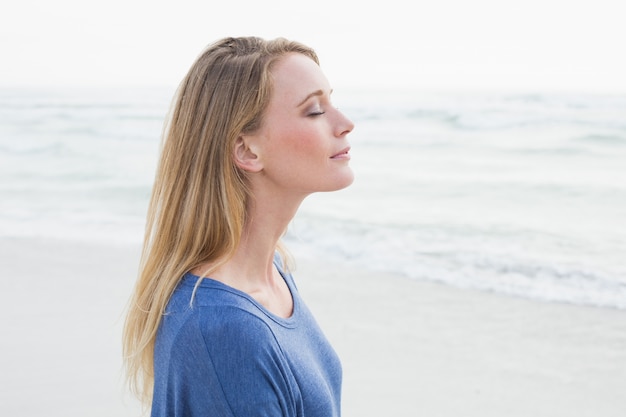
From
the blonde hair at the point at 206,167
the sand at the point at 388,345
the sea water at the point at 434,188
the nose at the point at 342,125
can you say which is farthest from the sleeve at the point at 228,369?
the sand at the point at 388,345

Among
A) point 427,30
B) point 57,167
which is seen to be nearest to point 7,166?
point 57,167

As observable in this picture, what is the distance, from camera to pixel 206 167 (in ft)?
5.74

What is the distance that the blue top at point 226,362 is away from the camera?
5.13 feet

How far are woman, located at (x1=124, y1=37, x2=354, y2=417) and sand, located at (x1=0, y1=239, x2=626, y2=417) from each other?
2399mm

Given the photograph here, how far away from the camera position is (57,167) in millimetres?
14711

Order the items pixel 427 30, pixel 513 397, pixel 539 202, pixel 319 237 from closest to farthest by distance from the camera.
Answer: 1. pixel 513 397
2. pixel 319 237
3. pixel 539 202
4. pixel 427 30

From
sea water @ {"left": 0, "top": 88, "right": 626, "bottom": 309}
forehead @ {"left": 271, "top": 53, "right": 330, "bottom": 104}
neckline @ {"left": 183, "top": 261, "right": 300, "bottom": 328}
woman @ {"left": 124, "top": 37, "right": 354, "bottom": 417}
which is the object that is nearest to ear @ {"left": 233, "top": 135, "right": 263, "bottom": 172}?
woman @ {"left": 124, "top": 37, "right": 354, "bottom": 417}

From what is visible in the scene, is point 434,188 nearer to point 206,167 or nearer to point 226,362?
point 206,167

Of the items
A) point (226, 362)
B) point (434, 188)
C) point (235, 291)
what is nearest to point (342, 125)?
point (235, 291)

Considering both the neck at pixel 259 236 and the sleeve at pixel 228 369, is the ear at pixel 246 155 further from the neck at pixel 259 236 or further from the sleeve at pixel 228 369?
the sleeve at pixel 228 369

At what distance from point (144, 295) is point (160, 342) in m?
0.15

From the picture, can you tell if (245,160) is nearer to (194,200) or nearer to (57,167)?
(194,200)

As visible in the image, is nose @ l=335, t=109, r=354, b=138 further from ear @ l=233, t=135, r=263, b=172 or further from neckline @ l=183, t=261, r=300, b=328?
neckline @ l=183, t=261, r=300, b=328

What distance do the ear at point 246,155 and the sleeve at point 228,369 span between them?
0.33 m
